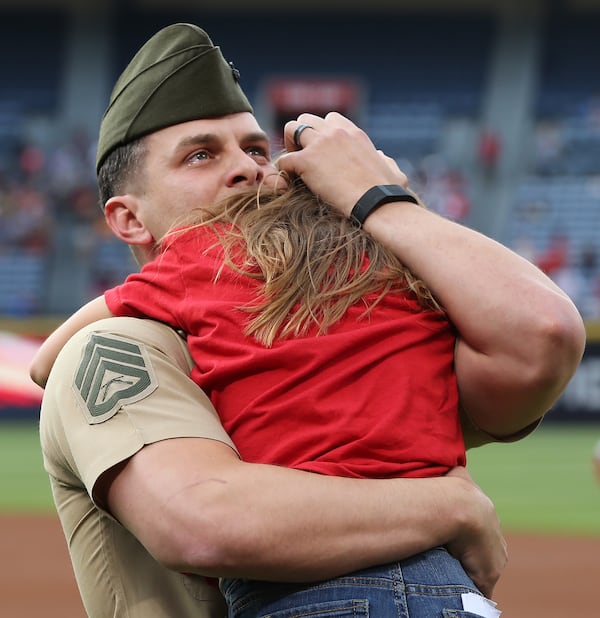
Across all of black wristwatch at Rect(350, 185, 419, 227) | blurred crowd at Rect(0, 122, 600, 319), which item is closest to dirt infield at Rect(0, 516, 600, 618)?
black wristwatch at Rect(350, 185, 419, 227)

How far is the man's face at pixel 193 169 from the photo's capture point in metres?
2.10

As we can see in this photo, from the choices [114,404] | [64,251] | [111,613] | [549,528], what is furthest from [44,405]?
[64,251]

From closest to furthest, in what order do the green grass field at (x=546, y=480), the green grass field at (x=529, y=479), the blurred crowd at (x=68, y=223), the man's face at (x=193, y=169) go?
the man's face at (x=193, y=169) → the green grass field at (x=546, y=480) → the green grass field at (x=529, y=479) → the blurred crowd at (x=68, y=223)

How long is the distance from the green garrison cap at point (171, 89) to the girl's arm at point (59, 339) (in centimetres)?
35

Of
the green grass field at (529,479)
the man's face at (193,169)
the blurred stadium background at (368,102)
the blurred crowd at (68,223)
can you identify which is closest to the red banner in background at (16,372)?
the green grass field at (529,479)

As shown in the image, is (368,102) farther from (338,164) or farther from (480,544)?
(480,544)

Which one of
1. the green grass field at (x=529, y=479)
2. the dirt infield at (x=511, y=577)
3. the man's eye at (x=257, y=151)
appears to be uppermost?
the man's eye at (x=257, y=151)

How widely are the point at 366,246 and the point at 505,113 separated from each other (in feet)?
73.3

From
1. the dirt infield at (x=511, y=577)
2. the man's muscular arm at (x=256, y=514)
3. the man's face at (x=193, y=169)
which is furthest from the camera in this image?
the dirt infield at (x=511, y=577)

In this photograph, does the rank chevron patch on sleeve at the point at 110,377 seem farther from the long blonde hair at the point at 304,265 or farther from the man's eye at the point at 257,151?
the man's eye at the point at 257,151

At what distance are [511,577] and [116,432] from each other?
6101 mm

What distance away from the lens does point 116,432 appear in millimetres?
1548

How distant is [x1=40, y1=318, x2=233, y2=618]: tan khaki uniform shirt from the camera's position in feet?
5.12

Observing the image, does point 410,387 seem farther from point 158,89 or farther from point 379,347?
point 158,89
